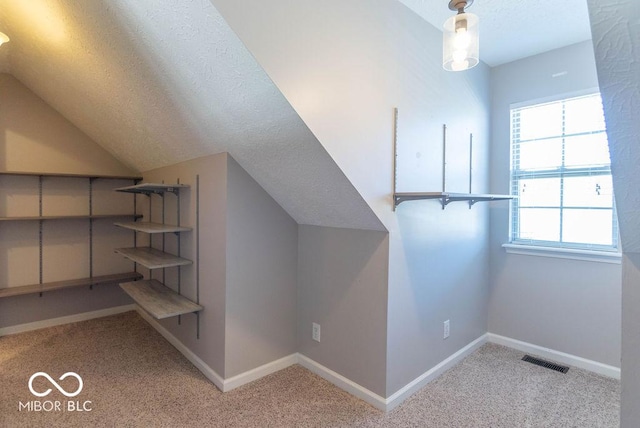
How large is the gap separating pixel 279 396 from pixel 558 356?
2.10 m

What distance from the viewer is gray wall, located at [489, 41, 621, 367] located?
234cm

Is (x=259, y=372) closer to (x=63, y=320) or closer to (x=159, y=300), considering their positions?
(x=159, y=300)

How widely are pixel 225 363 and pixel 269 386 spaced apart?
0.33 m

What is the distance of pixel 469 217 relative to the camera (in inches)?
103

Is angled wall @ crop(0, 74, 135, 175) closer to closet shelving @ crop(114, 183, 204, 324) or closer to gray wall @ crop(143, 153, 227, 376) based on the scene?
closet shelving @ crop(114, 183, 204, 324)

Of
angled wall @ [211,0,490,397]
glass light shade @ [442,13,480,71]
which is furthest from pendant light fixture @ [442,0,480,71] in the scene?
angled wall @ [211,0,490,397]

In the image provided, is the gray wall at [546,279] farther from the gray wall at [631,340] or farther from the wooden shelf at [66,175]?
the wooden shelf at [66,175]

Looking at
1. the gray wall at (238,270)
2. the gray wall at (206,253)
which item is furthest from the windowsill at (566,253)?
the gray wall at (206,253)

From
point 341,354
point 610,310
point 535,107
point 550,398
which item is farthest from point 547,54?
point 341,354

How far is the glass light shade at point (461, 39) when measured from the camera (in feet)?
4.92

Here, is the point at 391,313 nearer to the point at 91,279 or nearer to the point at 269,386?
the point at 269,386

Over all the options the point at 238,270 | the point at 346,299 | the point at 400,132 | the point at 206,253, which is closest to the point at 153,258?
the point at 206,253

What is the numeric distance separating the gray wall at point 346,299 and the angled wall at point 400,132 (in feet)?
0.07

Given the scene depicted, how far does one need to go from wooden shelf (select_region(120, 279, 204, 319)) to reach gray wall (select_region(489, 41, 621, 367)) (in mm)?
2450
